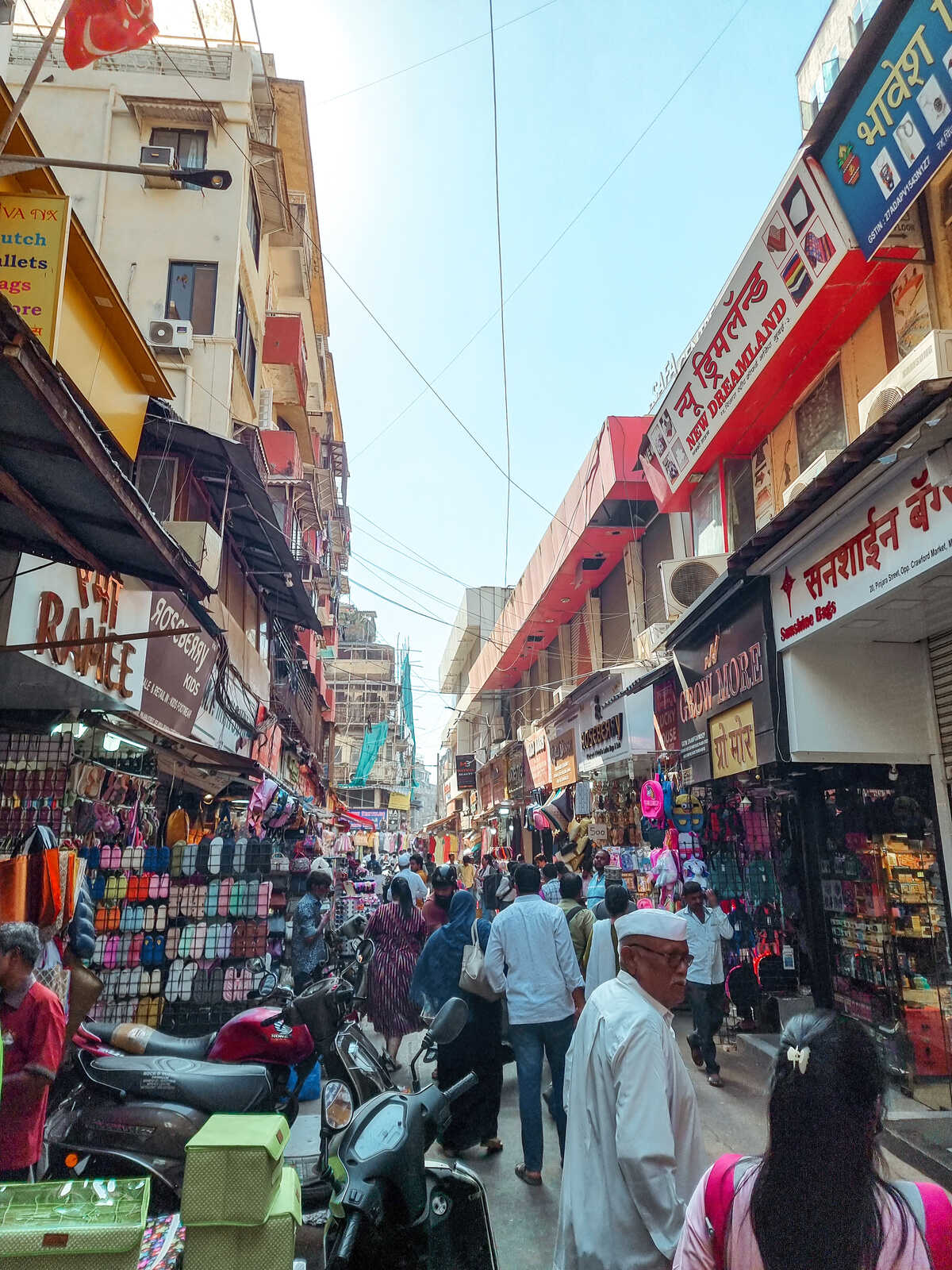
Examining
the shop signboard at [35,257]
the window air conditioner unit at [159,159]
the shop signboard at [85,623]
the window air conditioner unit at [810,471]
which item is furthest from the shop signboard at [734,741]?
the window air conditioner unit at [159,159]

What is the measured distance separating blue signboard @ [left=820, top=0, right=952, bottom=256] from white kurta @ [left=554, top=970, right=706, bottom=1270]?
19.9 feet

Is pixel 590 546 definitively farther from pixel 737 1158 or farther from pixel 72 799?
pixel 737 1158

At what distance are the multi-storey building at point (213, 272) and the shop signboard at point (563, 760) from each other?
262 inches

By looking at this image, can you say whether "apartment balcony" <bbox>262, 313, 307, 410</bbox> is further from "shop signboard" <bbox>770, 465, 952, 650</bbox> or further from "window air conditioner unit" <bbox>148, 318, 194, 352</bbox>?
"shop signboard" <bbox>770, 465, 952, 650</bbox>

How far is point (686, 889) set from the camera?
7.35 meters

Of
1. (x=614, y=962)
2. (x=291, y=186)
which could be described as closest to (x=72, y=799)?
(x=614, y=962)

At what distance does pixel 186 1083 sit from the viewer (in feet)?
14.4

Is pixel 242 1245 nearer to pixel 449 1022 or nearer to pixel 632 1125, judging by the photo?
pixel 632 1125

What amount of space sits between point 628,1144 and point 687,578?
994cm

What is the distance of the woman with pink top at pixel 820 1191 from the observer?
1.55 m

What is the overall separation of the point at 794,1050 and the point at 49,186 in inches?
318

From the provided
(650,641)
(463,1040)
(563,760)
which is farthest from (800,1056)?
(563,760)

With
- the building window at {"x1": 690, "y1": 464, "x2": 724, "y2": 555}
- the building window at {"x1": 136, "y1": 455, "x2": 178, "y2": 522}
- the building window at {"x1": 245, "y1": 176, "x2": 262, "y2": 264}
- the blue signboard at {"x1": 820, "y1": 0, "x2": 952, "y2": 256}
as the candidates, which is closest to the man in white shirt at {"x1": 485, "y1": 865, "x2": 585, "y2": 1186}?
the blue signboard at {"x1": 820, "y1": 0, "x2": 952, "y2": 256}

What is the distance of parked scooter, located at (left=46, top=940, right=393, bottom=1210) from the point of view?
163 inches
